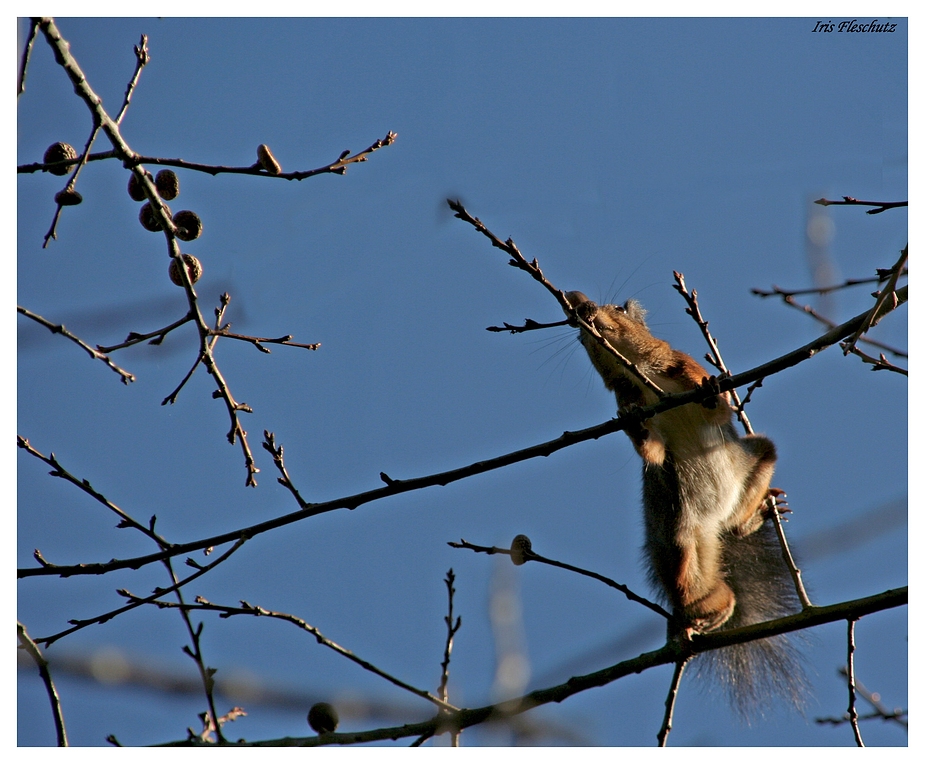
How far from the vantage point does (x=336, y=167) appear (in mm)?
2852

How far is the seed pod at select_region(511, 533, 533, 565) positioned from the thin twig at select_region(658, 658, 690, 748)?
2.98 ft

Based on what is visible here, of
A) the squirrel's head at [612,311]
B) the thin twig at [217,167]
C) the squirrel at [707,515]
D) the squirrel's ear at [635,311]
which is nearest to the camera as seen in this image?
the thin twig at [217,167]

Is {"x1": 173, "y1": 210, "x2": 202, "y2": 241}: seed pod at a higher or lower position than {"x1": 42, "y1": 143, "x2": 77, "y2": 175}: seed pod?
lower

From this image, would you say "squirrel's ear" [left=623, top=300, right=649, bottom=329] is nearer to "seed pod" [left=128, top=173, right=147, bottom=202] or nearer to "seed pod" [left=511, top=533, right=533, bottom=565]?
"seed pod" [left=511, top=533, right=533, bottom=565]

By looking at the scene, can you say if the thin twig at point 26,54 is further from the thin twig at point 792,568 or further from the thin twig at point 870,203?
the thin twig at point 792,568

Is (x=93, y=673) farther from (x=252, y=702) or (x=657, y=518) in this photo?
(x=657, y=518)

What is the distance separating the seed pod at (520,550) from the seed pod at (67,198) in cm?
200

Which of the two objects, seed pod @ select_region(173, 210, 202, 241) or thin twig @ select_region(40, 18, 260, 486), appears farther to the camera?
seed pod @ select_region(173, 210, 202, 241)

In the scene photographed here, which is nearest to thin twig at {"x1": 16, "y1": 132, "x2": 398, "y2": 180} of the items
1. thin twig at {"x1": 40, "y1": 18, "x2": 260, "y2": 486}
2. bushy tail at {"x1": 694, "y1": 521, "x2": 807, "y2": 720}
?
thin twig at {"x1": 40, "y1": 18, "x2": 260, "y2": 486}

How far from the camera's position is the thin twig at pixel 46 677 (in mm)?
2689

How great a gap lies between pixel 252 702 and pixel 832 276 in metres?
3.42

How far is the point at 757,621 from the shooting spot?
5.22m

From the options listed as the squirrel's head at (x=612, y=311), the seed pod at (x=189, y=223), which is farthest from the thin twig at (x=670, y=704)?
the seed pod at (x=189, y=223)

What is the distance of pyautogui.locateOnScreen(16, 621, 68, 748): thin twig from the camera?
269cm
